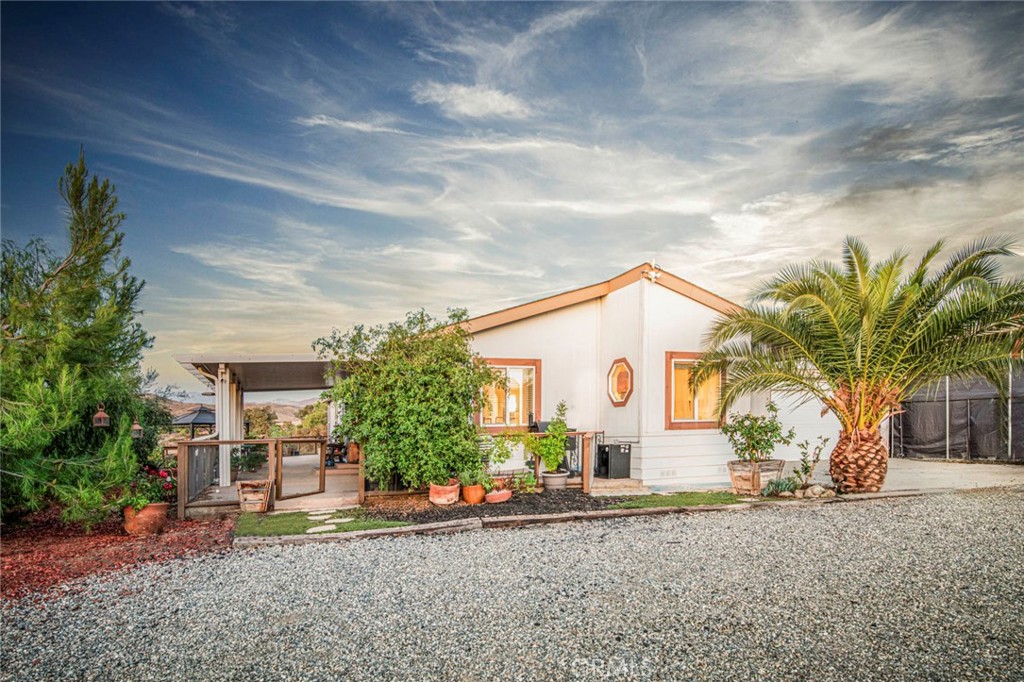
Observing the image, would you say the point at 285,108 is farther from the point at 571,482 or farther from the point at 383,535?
the point at 571,482

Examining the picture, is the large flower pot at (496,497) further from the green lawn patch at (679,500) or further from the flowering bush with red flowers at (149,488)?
the flowering bush with red flowers at (149,488)

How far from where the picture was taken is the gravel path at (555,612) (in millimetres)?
3369

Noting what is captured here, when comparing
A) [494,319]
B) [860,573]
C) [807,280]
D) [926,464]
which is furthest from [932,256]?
[926,464]

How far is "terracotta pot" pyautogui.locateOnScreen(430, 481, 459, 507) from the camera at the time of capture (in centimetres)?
827

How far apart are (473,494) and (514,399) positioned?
2458 millimetres

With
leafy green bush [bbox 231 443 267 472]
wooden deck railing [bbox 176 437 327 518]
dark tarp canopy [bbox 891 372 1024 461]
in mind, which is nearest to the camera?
wooden deck railing [bbox 176 437 327 518]

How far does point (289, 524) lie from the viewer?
712 centimetres

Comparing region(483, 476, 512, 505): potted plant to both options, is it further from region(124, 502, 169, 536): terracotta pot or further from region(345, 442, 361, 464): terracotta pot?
region(345, 442, 361, 464): terracotta pot

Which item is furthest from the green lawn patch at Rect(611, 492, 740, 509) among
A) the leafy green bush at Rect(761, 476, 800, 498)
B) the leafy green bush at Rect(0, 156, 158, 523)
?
the leafy green bush at Rect(0, 156, 158, 523)

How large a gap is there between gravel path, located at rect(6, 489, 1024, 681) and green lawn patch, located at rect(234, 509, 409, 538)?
0.62 metres

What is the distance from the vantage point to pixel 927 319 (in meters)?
8.85

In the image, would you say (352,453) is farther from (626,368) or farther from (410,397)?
(626,368)

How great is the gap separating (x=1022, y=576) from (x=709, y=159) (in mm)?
7329

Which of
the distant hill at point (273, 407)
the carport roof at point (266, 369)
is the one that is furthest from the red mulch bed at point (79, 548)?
the distant hill at point (273, 407)
